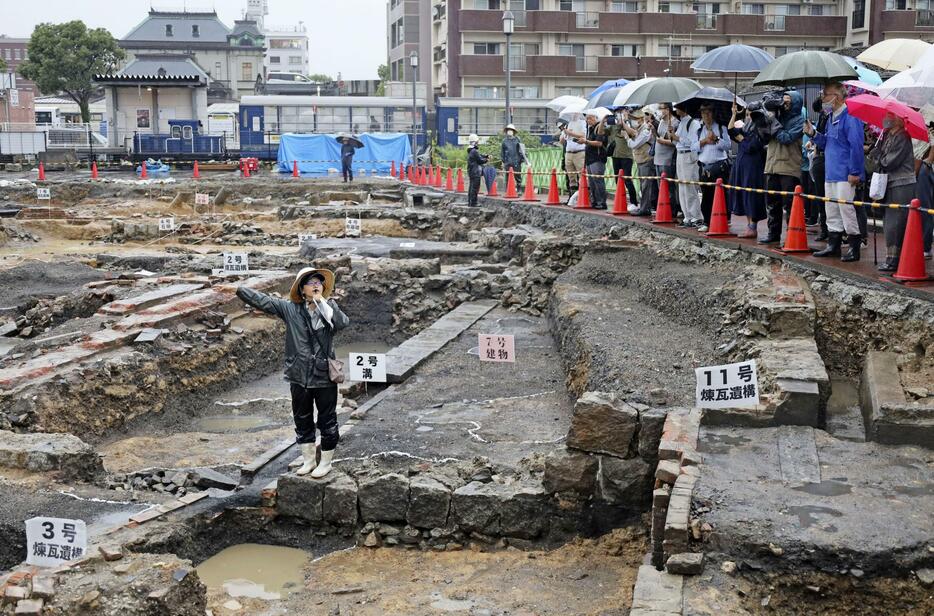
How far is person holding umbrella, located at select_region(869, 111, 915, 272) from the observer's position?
973 cm

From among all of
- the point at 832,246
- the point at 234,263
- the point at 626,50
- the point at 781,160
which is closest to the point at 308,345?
the point at 832,246

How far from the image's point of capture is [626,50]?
50031 millimetres

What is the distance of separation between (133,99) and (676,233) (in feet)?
128

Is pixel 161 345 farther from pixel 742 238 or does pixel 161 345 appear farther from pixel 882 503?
pixel 882 503

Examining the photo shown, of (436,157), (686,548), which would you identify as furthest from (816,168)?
(436,157)

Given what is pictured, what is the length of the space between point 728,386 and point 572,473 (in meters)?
1.35

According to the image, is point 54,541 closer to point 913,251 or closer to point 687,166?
point 913,251

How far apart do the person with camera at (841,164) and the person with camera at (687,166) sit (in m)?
3.39

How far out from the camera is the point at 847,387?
9359 millimetres

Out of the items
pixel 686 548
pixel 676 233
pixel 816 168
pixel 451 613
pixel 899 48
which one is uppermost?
pixel 899 48

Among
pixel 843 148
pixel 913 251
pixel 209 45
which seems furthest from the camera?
pixel 209 45

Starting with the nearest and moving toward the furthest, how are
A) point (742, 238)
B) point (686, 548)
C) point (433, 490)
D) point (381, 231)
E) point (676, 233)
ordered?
1. point (686, 548)
2. point (433, 490)
3. point (742, 238)
4. point (676, 233)
5. point (381, 231)

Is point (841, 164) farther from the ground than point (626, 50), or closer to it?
closer to it

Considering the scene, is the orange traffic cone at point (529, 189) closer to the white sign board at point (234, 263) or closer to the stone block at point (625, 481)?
the white sign board at point (234, 263)
